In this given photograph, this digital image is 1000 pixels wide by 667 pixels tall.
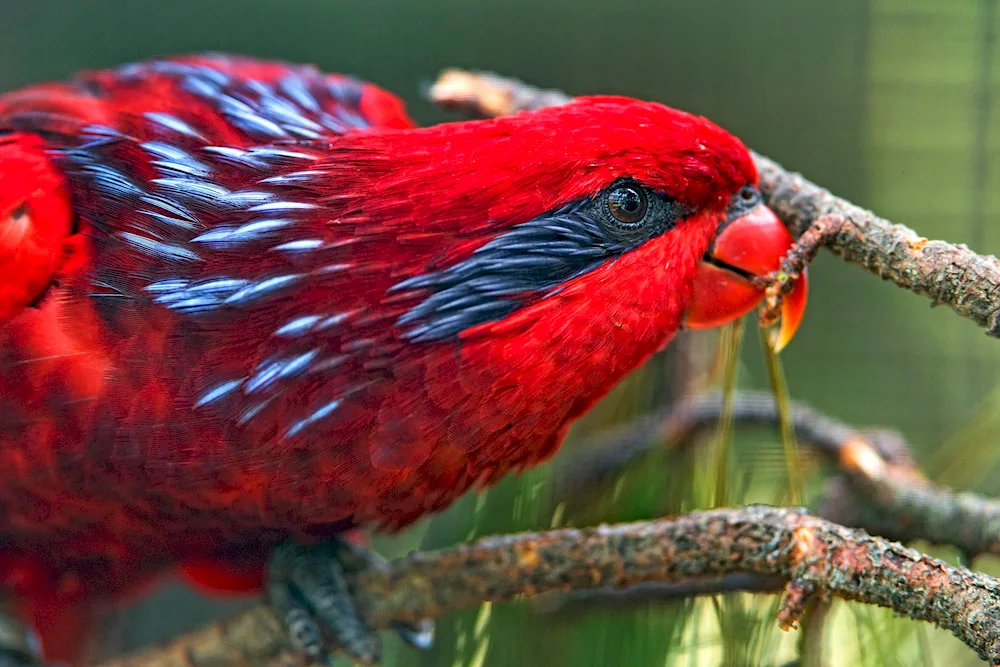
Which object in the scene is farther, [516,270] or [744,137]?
[744,137]

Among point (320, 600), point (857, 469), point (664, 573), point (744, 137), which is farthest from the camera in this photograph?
point (744, 137)

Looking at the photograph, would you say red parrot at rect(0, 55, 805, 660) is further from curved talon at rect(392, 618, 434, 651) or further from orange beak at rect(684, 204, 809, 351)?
curved talon at rect(392, 618, 434, 651)

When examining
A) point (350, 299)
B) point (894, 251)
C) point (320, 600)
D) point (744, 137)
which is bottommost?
point (320, 600)

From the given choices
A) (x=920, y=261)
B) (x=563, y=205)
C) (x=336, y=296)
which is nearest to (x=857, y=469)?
(x=920, y=261)

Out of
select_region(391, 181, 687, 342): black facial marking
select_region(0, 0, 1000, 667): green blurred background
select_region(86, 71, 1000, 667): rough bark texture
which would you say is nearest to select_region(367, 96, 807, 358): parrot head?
select_region(391, 181, 687, 342): black facial marking

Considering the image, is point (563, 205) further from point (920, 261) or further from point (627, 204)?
point (920, 261)

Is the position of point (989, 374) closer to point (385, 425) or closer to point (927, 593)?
point (927, 593)

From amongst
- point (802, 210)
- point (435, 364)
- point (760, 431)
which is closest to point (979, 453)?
point (760, 431)
